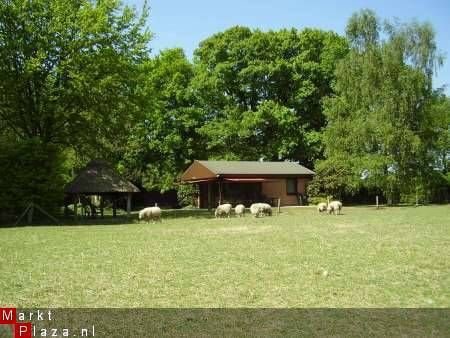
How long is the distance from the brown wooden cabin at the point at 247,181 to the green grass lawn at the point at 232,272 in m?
26.4

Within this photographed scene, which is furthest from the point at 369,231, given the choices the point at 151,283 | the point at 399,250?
the point at 151,283

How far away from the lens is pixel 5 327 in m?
6.44

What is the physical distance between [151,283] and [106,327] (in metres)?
2.52

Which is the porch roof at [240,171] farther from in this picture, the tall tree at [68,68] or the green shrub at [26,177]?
the green shrub at [26,177]

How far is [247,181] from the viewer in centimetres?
4225

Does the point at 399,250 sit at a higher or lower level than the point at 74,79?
lower

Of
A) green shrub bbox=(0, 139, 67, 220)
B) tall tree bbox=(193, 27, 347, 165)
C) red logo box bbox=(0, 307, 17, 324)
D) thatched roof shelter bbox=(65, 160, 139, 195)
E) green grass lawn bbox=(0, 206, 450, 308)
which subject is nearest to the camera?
red logo box bbox=(0, 307, 17, 324)

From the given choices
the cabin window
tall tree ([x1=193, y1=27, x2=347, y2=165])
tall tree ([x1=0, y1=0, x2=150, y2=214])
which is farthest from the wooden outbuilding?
the cabin window

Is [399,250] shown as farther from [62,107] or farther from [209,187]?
[209,187]

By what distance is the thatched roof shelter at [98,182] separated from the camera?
1164 inches

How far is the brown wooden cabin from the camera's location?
140 ft

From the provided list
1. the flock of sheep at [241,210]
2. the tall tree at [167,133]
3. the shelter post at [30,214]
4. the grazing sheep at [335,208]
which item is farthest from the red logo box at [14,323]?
the tall tree at [167,133]

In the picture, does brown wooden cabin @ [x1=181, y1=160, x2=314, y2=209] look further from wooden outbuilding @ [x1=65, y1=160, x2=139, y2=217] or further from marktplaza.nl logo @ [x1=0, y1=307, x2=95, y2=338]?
marktplaza.nl logo @ [x1=0, y1=307, x2=95, y2=338]

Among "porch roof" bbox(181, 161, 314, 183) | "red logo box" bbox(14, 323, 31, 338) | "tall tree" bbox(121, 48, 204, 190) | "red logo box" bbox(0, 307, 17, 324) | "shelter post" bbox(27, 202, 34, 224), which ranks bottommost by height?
"red logo box" bbox(14, 323, 31, 338)
